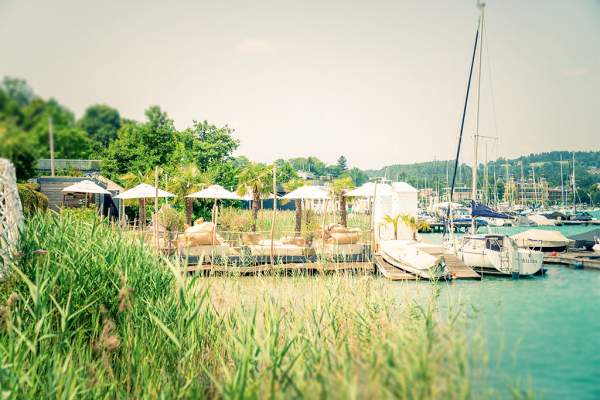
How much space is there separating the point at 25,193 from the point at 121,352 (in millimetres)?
8700

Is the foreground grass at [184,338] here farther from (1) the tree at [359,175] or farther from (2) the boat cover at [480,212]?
(1) the tree at [359,175]

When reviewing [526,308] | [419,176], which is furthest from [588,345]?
[419,176]

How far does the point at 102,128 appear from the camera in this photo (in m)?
6.65

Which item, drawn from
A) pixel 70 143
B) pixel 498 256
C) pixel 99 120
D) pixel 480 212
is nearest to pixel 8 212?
pixel 99 120

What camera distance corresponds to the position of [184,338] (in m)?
4.94

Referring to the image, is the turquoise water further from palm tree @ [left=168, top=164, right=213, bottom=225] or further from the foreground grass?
palm tree @ [left=168, top=164, right=213, bottom=225]

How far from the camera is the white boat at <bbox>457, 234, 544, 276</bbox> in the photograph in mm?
17438

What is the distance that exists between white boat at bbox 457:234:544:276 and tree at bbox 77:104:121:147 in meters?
14.0

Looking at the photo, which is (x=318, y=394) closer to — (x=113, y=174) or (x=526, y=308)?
(x=526, y=308)

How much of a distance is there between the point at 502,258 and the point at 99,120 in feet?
49.4

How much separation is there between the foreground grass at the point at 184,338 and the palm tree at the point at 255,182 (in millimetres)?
15290

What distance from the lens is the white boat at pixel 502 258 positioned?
1744cm

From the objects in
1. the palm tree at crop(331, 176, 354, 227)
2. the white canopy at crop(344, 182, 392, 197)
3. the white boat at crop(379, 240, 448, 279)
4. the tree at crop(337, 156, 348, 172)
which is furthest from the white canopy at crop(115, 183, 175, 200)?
the tree at crop(337, 156, 348, 172)

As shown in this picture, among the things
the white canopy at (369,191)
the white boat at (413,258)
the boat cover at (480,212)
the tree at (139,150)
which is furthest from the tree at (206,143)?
the boat cover at (480,212)
